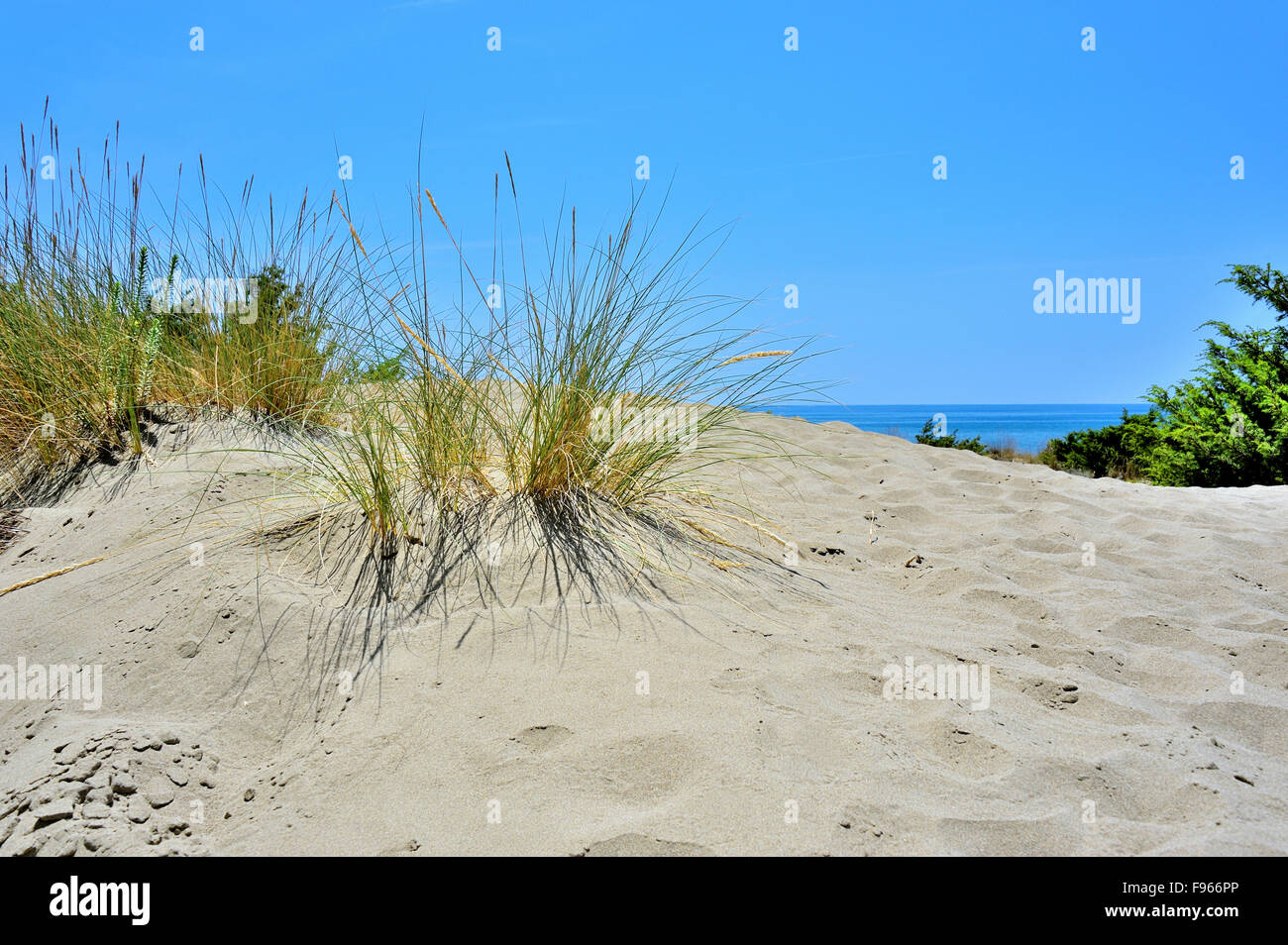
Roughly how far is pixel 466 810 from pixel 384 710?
500 millimetres

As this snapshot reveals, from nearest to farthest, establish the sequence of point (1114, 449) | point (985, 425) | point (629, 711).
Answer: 1. point (629, 711)
2. point (1114, 449)
3. point (985, 425)

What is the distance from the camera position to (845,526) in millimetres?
4027

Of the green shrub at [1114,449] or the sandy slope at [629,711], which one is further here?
the green shrub at [1114,449]

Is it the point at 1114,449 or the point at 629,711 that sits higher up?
the point at 1114,449

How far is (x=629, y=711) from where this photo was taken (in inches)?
79.4

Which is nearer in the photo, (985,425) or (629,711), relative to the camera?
(629,711)

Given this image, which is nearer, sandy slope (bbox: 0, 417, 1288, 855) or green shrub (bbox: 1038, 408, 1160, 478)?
sandy slope (bbox: 0, 417, 1288, 855)

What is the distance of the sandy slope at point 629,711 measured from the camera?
168cm

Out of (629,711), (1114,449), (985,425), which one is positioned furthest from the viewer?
(985,425)

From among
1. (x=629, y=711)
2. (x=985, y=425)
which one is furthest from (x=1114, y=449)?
(x=985, y=425)

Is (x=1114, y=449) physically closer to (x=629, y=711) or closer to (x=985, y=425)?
(x=629, y=711)

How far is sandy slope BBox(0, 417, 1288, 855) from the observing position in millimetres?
1680

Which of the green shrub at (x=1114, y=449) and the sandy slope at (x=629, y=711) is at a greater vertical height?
the green shrub at (x=1114, y=449)
